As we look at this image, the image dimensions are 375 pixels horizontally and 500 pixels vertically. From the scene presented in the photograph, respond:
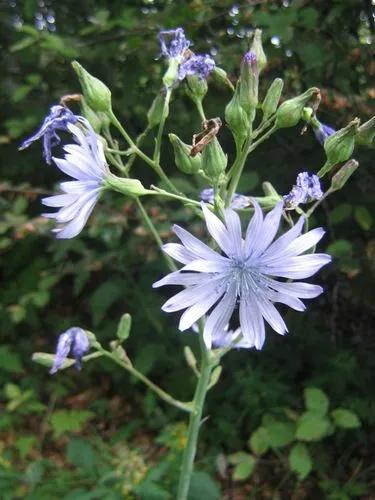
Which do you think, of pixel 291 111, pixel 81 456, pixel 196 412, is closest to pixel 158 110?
pixel 291 111

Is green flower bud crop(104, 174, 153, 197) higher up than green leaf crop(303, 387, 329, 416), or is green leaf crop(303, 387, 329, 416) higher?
green flower bud crop(104, 174, 153, 197)

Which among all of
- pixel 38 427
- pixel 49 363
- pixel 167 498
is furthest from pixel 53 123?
pixel 38 427

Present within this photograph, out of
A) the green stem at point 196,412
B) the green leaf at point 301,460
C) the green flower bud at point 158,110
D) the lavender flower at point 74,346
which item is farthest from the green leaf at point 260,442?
the green flower bud at point 158,110

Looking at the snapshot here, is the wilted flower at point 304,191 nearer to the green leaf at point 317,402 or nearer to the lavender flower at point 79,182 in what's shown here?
the lavender flower at point 79,182

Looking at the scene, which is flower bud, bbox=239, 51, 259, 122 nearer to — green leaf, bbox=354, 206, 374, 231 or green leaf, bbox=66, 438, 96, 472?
green leaf, bbox=354, 206, 374, 231

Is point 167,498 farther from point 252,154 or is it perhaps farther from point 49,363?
point 252,154

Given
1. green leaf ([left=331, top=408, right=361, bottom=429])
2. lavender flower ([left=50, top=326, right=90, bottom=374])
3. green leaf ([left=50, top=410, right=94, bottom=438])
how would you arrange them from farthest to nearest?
green leaf ([left=50, top=410, right=94, bottom=438])
green leaf ([left=331, top=408, right=361, bottom=429])
lavender flower ([left=50, top=326, right=90, bottom=374])

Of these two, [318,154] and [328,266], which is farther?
[318,154]

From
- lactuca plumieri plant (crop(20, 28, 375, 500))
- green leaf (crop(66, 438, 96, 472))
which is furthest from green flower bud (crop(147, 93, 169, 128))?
green leaf (crop(66, 438, 96, 472))
